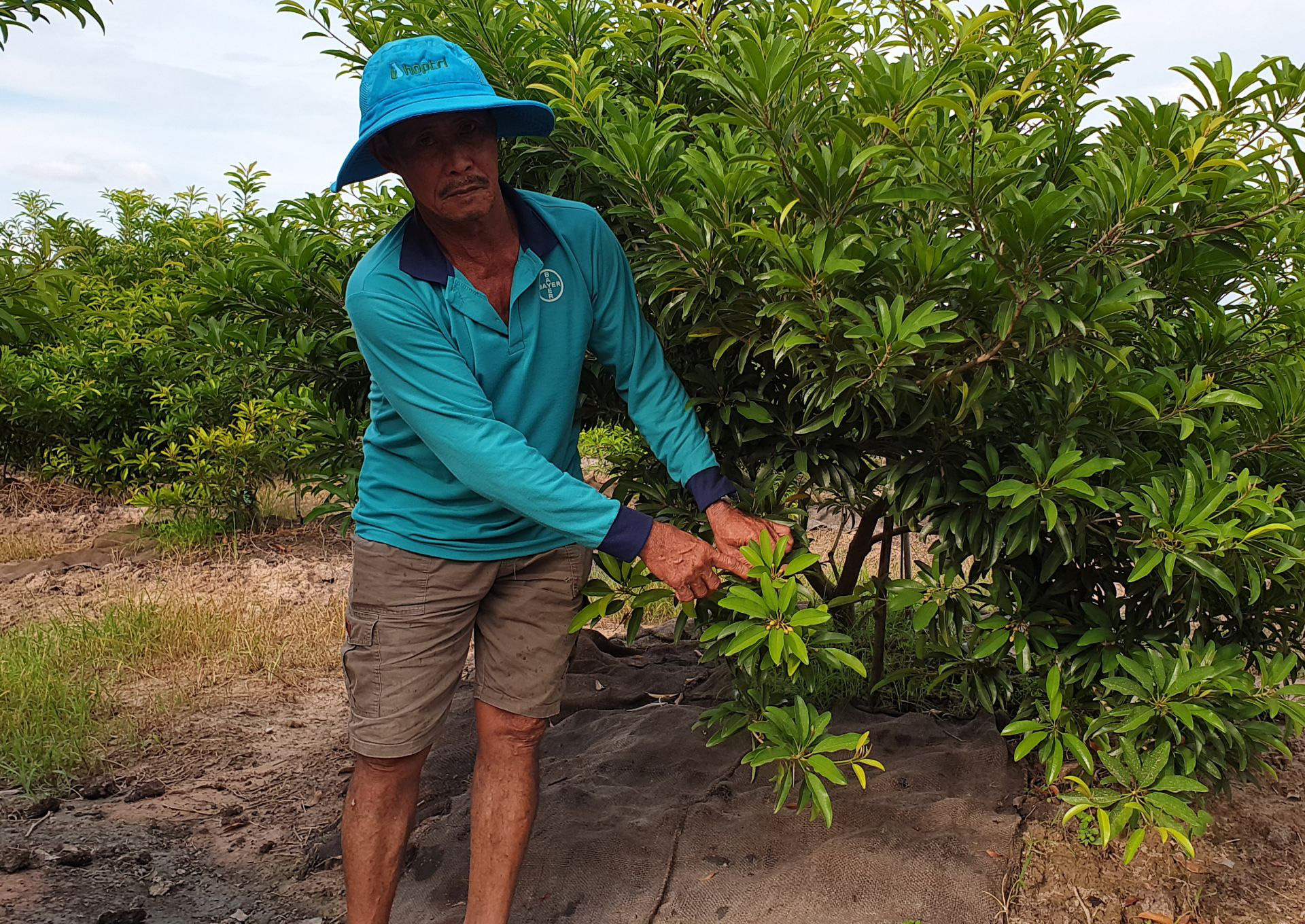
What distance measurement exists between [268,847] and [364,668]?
142 centimetres

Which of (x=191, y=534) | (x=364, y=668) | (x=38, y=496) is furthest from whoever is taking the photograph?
(x=38, y=496)

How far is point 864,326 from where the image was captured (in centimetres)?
204

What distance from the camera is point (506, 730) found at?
2.81 m

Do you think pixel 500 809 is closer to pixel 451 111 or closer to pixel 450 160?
pixel 450 160

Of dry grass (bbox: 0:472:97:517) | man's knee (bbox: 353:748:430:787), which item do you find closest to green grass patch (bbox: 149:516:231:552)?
dry grass (bbox: 0:472:97:517)

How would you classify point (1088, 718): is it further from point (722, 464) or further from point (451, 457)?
point (451, 457)

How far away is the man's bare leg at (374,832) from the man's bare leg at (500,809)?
7.3 inches

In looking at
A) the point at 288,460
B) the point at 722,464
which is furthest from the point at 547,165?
the point at 288,460

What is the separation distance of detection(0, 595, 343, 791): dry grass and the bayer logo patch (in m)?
2.91

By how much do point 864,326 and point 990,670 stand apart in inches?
47.3

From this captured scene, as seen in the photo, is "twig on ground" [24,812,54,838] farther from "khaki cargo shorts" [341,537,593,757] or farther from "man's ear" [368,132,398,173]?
"man's ear" [368,132,398,173]

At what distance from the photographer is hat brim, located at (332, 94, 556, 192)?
7.57 feet

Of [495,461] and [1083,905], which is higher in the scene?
[495,461]

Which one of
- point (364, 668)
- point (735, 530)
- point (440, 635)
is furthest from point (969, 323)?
point (364, 668)
